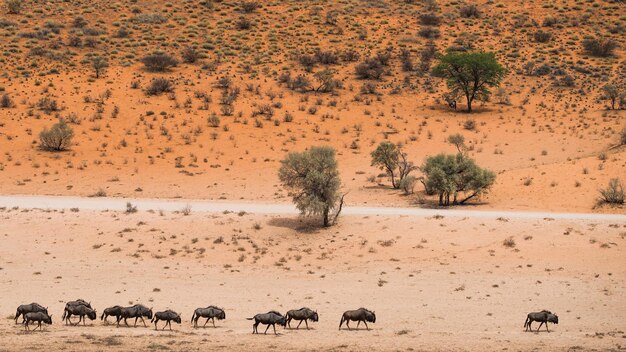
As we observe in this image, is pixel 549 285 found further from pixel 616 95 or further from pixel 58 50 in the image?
pixel 58 50

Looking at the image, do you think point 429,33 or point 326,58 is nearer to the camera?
point 326,58

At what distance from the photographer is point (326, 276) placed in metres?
26.0

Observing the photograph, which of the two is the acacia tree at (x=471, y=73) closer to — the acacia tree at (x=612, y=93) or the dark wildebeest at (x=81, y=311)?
the acacia tree at (x=612, y=93)

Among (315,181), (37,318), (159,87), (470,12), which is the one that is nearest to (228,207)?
(315,181)

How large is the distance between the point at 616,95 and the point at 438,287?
40472mm

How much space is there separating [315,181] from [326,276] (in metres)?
6.74

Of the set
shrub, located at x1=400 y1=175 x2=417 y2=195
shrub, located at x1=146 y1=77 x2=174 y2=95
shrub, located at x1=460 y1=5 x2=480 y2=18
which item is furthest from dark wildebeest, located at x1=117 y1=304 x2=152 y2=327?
shrub, located at x1=460 y1=5 x2=480 y2=18

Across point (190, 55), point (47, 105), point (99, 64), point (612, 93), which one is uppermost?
point (190, 55)

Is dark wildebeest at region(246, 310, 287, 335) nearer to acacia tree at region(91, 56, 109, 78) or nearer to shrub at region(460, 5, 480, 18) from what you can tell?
acacia tree at region(91, 56, 109, 78)

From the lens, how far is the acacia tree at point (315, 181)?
31.4m

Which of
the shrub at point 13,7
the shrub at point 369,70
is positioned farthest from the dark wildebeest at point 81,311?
the shrub at point 13,7

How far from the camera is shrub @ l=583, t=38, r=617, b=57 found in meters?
71.2

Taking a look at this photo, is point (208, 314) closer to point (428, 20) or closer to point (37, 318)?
point (37, 318)

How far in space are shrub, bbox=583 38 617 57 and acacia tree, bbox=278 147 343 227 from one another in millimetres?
46051
